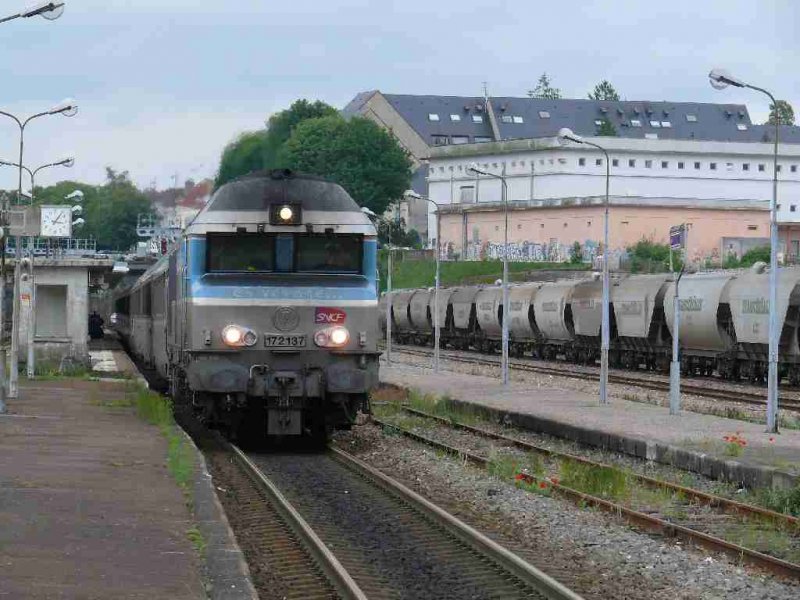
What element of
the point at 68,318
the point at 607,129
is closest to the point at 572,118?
the point at 607,129

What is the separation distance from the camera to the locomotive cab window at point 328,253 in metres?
19.8

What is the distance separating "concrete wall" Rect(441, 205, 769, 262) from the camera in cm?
9856

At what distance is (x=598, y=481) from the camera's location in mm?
16500

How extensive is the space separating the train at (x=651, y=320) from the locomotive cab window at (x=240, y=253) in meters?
19.0

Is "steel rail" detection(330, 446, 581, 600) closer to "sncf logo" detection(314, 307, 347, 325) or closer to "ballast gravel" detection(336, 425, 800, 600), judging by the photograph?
"ballast gravel" detection(336, 425, 800, 600)

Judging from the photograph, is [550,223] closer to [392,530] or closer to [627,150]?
[627,150]

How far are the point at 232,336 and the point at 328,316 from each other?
4.23 feet

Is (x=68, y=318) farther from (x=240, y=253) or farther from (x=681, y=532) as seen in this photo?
(x=681, y=532)

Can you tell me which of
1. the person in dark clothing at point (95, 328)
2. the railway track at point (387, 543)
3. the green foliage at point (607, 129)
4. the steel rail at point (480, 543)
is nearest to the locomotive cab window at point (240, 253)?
the railway track at point (387, 543)

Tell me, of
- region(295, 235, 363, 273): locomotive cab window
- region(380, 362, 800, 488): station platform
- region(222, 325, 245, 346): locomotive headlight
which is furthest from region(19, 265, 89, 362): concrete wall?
region(222, 325, 245, 346): locomotive headlight

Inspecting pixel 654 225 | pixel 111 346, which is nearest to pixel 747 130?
pixel 654 225

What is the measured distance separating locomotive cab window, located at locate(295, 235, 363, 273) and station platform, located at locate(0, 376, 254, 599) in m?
3.10

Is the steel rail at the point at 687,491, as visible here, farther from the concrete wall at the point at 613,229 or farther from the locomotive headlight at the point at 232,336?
the concrete wall at the point at 613,229

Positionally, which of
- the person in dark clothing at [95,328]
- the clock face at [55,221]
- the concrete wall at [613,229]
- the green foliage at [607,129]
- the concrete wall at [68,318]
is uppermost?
the green foliage at [607,129]
